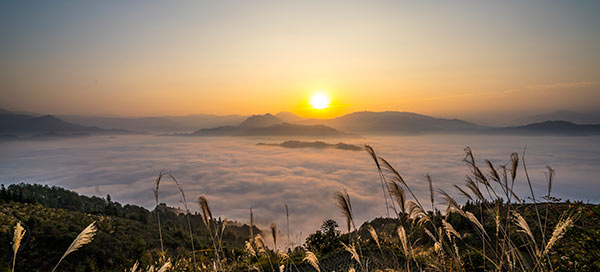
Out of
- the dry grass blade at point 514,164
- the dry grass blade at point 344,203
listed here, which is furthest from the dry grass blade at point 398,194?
the dry grass blade at point 514,164

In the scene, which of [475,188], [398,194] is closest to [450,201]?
[475,188]

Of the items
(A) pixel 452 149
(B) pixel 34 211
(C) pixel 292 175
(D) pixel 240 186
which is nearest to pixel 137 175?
(D) pixel 240 186

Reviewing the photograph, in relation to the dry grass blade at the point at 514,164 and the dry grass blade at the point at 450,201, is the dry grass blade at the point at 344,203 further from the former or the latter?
the dry grass blade at the point at 514,164

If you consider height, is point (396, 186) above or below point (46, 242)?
above

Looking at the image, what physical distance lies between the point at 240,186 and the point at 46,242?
157395mm

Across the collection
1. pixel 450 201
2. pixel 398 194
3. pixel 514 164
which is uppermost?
pixel 514 164

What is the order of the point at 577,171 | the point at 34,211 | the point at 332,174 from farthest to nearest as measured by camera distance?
the point at 332,174 → the point at 577,171 → the point at 34,211

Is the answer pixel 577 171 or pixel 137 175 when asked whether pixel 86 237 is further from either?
pixel 137 175

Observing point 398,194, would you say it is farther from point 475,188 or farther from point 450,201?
point 475,188

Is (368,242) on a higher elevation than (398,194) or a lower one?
lower

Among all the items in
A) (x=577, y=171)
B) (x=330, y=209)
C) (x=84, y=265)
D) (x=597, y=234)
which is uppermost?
(x=597, y=234)

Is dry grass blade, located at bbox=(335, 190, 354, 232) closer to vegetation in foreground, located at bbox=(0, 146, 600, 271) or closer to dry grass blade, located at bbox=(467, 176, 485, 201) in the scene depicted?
vegetation in foreground, located at bbox=(0, 146, 600, 271)

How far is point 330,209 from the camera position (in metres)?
135

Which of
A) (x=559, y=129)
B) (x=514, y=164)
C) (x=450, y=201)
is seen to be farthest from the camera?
(x=559, y=129)
